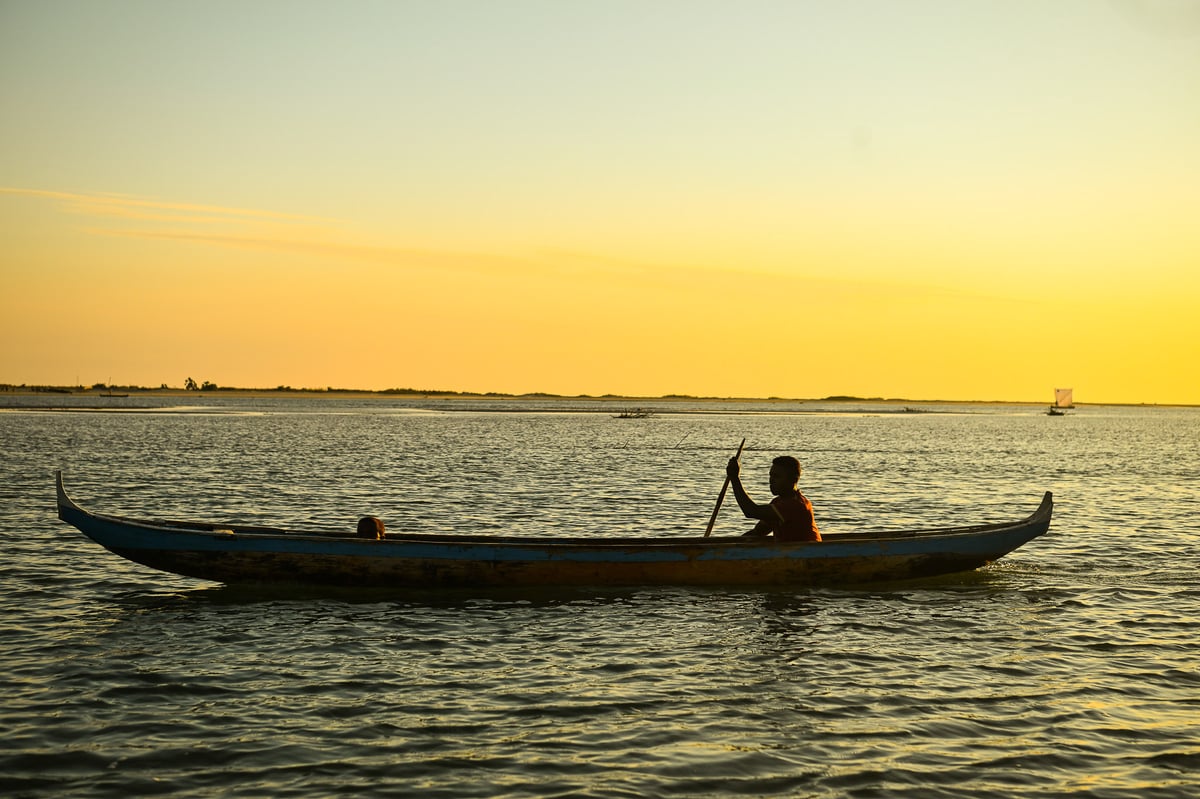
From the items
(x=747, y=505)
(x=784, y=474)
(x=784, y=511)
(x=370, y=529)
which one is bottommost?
(x=370, y=529)

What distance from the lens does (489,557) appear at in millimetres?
15758

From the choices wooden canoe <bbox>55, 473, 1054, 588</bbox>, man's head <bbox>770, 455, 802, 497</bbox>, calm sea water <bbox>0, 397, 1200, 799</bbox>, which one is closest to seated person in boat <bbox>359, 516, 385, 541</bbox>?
wooden canoe <bbox>55, 473, 1054, 588</bbox>

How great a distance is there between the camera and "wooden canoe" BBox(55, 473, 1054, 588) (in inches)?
608

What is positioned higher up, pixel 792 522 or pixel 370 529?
pixel 792 522

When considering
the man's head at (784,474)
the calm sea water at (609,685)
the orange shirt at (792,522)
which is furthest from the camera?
the orange shirt at (792,522)

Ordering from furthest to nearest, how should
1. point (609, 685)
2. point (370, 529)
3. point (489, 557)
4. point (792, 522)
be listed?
point (792, 522) → point (370, 529) → point (489, 557) → point (609, 685)

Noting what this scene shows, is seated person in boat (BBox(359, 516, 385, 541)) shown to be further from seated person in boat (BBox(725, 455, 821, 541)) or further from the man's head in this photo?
the man's head

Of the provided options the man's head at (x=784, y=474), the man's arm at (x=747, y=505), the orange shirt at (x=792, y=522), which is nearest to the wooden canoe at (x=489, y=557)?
the orange shirt at (x=792, y=522)

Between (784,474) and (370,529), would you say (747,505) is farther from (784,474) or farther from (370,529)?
(370,529)

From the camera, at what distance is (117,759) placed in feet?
28.7

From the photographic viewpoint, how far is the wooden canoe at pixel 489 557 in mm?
15438

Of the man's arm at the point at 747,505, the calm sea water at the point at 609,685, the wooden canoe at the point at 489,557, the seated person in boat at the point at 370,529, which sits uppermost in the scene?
the man's arm at the point at 747,505

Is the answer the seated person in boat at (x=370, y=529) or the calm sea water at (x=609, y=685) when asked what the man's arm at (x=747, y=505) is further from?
the seated person in boat at (x=370, y=529)

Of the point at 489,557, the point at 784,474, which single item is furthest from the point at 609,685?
the point at 784,474
